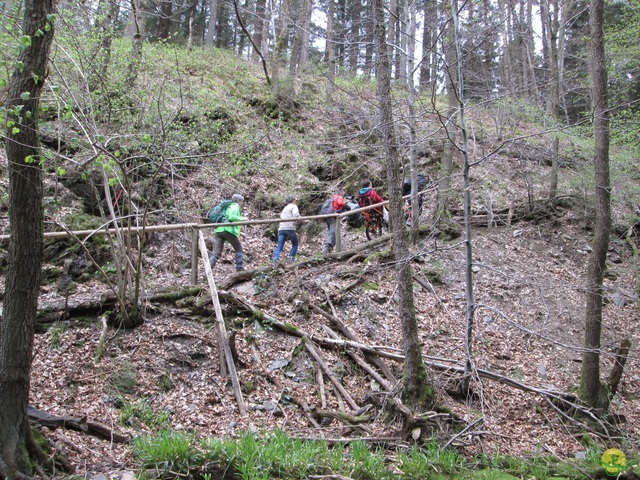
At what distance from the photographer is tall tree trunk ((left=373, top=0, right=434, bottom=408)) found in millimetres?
6484

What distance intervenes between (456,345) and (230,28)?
30.8 m

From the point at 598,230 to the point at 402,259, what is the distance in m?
4.27

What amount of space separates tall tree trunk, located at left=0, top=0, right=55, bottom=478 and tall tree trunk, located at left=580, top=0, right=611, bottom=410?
8.29 metres

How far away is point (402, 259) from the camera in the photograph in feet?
21.1

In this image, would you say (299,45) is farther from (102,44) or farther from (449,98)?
(102,44)

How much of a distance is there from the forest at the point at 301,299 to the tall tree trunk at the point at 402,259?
3 centimetres

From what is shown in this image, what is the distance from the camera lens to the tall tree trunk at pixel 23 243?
3.92 meters

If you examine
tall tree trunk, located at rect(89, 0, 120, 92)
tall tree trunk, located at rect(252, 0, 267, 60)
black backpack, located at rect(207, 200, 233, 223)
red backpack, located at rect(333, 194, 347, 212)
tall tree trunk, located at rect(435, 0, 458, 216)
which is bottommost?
black backpack, located at rect(207, 200, 233, 223)

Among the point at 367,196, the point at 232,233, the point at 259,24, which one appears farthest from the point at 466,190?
the point at 259,24

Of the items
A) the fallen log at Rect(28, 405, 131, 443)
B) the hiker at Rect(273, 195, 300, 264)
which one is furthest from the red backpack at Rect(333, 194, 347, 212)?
the fallen log at Rect(28, 405, 131, 443)

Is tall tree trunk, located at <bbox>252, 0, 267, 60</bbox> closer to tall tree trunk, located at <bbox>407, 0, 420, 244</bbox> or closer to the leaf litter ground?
tall tree trunk, located at <bbox>407, 0, 420, 244</bbox>

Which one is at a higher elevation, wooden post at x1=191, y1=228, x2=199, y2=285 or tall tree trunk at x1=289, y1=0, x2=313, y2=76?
tall tree trunk at x1=289, y1=0, x2=313, y2=76

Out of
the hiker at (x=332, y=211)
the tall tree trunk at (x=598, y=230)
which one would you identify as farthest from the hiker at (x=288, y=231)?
the tall tree trunk at (x=598, y=230)

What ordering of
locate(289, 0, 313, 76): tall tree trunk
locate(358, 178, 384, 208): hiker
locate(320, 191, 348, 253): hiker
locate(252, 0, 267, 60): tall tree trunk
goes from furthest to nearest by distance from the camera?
1. locate(252, 0, 267, 60): tall tree trunk
2. locate(289, 0, 313, 76): tall tree trunk
3. locate(358, 178, 384, 208): hiker
4. locate(320, 191, 348, 253): hiker
